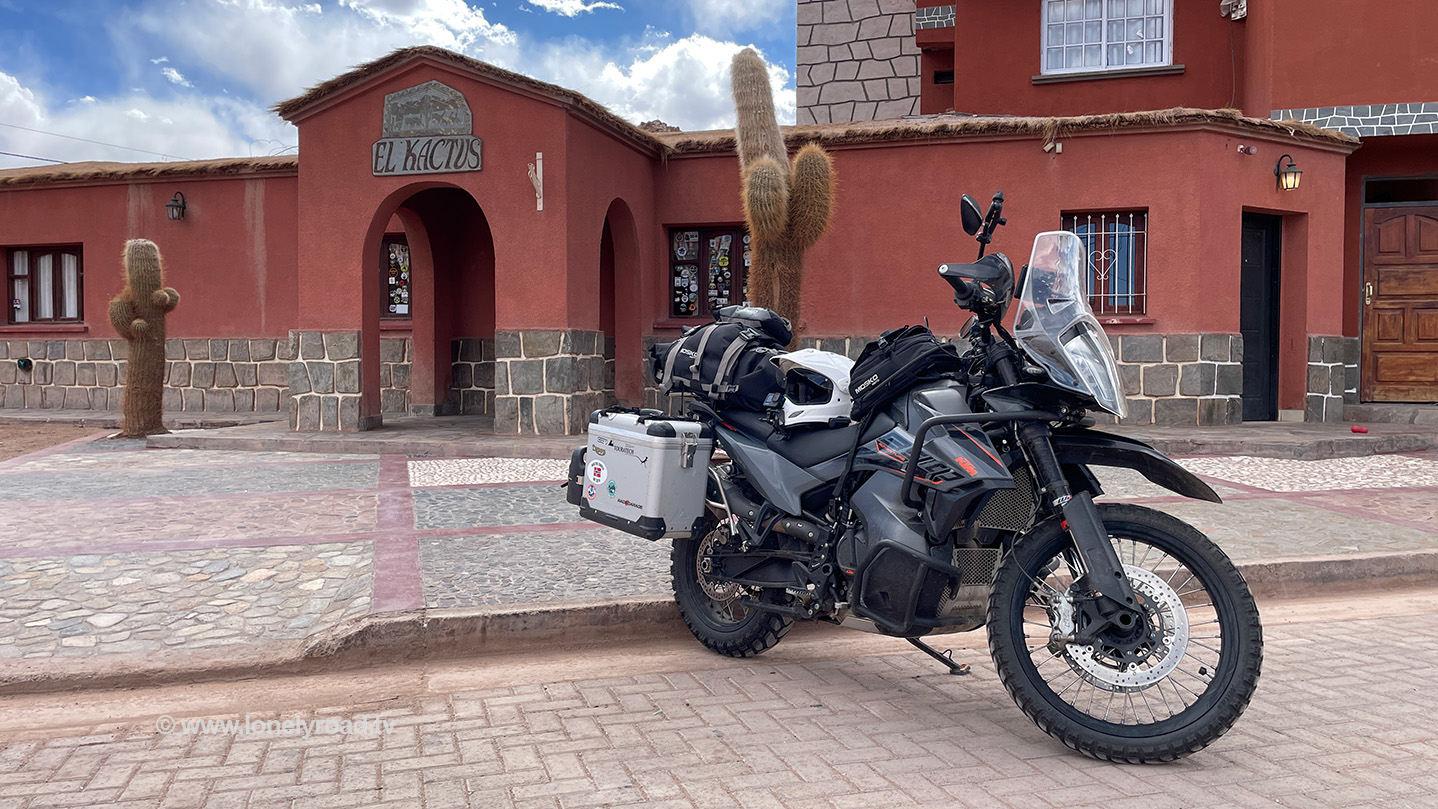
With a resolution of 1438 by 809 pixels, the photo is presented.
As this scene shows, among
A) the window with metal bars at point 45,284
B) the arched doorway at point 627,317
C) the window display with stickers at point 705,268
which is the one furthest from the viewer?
the window with metal bars at point 45,284

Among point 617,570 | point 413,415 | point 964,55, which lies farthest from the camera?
point 964,55

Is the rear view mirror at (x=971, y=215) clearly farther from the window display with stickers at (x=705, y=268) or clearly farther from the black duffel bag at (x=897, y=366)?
the window display with stickers at (x=705, y=268)

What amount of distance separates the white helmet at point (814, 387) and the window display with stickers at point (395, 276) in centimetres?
1260

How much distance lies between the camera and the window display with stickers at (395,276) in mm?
15492

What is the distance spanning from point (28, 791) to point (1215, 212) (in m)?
12.7

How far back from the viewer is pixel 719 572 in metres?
4.03

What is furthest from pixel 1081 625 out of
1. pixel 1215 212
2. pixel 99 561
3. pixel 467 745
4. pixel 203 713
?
pixel 1215 212

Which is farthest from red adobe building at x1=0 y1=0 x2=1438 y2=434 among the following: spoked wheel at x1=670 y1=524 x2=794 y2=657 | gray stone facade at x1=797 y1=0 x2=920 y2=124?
spoked wheel at x1=670 y1=524 x2=794 y2=657

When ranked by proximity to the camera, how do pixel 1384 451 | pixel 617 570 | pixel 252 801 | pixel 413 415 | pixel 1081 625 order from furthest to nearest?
1. pixel 413 415
2. pixel 1384 451
3. pixel 617 570
4. pixel 1081 625
5. pixel 252 801

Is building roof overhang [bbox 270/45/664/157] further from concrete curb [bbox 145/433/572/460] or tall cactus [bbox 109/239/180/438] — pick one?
concrete curb [bbox 145/433/572/460]

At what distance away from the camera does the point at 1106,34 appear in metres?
15.6

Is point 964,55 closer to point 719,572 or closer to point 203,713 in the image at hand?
point 719,572

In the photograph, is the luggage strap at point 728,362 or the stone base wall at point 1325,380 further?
the stone base wall at point 1325,380

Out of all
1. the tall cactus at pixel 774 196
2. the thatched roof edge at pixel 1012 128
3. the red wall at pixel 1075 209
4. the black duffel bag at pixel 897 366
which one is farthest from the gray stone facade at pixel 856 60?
the black duffel bag at pixel 897 366
